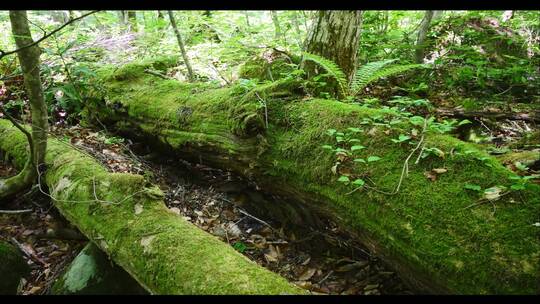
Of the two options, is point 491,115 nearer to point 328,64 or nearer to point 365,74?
point 365,74

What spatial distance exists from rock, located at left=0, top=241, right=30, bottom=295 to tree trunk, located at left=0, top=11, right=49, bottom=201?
0.98m

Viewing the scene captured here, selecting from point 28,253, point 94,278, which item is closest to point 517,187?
point 94,278

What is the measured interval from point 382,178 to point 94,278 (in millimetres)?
2673

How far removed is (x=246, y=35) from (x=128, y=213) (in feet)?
23.5

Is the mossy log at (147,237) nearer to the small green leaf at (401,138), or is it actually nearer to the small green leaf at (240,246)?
the small green leaf at (240,246)

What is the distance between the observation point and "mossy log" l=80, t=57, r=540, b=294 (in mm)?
2193

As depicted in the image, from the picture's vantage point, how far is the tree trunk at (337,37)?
451 cm

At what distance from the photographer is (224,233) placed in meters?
3.94

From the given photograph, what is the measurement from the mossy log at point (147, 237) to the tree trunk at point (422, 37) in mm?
5052

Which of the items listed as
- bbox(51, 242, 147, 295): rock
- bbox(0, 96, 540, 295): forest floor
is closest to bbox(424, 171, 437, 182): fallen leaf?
bbox(0, 96, 540, 295): forest floor

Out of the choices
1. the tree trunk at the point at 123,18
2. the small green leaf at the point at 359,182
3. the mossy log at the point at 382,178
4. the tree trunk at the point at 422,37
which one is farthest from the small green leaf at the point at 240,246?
the tree trunk at the point at 123,18

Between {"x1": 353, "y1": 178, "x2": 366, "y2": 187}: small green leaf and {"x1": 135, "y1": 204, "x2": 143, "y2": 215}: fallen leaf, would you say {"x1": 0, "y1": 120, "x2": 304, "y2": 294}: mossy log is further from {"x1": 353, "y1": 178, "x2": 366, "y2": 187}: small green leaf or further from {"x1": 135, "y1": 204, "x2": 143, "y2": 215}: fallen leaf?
{"x1": 353, "y1": 178, "x2": 366, "y2": 187}: small green leaf

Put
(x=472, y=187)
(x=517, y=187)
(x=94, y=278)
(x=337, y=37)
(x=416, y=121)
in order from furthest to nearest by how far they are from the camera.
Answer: (x=337, y=37) < (x=94, y=278) < (x=416, y=121) < (x=472, y=187) < (x=517, y=187)

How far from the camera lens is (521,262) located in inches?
81.4
